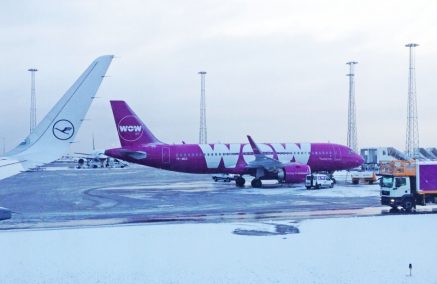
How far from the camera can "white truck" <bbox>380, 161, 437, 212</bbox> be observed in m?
27.7

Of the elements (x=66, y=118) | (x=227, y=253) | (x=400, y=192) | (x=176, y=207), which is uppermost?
(x=66, y=118)

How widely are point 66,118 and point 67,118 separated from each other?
20 millimetres

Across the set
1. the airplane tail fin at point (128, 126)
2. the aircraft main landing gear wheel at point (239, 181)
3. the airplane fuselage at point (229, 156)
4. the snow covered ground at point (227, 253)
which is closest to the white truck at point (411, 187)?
the snow covered ground at point (227, 253)

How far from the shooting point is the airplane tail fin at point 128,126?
46750 mm

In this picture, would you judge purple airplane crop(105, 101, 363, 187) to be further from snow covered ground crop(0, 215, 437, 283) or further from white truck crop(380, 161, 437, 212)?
snow covered ground crop(0, 215, 437, 283)

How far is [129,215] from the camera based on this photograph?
1073 inches

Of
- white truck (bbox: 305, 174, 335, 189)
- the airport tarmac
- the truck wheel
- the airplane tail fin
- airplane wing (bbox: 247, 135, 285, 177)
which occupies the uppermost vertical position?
the airplane tail fin

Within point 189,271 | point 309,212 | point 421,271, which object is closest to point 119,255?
point 189,271

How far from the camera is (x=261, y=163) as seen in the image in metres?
46.7

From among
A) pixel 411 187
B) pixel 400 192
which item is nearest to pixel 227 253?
pixel 400 192

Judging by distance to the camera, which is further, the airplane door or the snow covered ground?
the airplane door

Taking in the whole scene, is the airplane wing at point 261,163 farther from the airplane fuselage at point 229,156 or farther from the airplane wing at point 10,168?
the airplane wing at point 10,168

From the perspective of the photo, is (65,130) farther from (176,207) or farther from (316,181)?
(316,181)

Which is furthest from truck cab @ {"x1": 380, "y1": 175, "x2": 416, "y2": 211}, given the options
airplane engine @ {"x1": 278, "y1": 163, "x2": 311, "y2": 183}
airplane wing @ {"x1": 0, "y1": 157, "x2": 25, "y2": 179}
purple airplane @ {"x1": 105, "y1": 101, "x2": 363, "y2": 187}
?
airplane wing @ {"x1": 0, "y1": 157, "x2": 25, "y2": 179}
